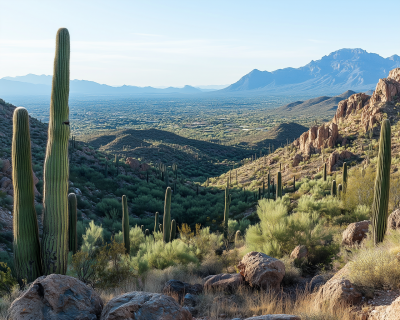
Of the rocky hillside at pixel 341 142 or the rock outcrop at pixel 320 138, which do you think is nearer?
the rocky hillside at pixel 341 142

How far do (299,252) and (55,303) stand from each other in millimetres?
7746

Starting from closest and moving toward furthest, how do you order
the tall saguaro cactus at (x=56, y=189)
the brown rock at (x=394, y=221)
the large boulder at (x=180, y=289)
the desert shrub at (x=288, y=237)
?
1. the tall saguaro cactus at (x=56, y=189)
2. the large boulder at (x=180, y=289)
3. the brown rock at (x=394, y=221)
4. the desert shrub at (x=288, y=237)

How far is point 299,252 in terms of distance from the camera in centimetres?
1066

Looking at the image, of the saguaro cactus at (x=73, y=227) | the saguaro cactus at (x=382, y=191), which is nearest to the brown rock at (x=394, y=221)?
the saguaro cactus at (x=382, y=191)

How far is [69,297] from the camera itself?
553 centimetres

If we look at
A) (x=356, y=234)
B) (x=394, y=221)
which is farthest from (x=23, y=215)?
(x=394, y=221)

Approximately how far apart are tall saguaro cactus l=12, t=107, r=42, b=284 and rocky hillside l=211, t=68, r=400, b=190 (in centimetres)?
2678

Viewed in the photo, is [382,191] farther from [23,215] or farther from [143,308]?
[23,215]

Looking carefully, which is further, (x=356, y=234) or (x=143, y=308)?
(x=356, y=234)

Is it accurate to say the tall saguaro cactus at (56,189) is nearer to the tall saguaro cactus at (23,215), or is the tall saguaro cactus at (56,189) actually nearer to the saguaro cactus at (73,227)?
the tall saguaro cactus at (23,215)

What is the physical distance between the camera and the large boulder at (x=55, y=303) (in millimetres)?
5250

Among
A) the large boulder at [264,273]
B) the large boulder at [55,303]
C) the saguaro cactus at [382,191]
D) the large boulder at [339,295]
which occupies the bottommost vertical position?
the large boulder at [264,273]

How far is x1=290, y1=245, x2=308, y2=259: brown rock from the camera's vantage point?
10.6m

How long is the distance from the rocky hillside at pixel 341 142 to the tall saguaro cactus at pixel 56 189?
2648cm
